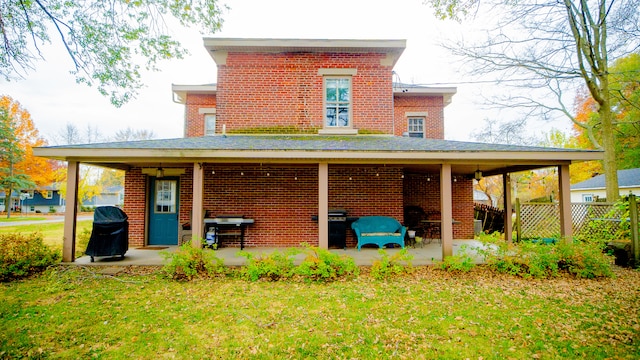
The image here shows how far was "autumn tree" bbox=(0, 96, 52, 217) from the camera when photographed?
82.1 feet

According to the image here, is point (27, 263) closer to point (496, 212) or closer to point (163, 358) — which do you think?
point (163, 358)

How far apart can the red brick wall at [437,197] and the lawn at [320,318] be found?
17.3ft

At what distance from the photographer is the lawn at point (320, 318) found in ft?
12.4

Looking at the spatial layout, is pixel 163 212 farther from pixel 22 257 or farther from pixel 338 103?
pixel 338 103

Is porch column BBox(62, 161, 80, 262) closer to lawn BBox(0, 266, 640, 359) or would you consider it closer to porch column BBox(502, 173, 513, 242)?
lawn BBox(0, 266, 640, 359)

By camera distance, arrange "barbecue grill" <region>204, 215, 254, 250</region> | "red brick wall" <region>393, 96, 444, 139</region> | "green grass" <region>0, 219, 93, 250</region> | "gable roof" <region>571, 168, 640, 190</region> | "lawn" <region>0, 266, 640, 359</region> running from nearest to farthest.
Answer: "lawn" <region>0, 266, 640, 359</region> < "barbecue grill" <region>204, 215, 254, 250</region> < "green grass" <region>0, 219, 93, 250</region> < "red brick wall" <region>393, 96, 444, 139</region> < "gable roof" <region>571, 168, 640, 190</region>

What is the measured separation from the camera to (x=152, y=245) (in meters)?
10.3

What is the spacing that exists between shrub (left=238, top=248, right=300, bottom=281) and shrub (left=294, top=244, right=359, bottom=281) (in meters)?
0.21

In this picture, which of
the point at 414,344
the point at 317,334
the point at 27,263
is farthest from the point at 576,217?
the point at 27,263

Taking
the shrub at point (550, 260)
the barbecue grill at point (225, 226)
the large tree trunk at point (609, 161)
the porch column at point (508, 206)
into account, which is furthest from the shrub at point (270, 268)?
the large tree trunk at point (609, 161)

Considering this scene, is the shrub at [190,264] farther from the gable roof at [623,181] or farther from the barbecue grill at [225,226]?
the gable roof at [623,181]

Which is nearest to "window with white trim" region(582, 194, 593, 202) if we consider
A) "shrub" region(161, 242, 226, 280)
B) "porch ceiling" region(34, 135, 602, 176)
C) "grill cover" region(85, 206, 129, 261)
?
"porch ceiling" region(34, 135, 602, 176)

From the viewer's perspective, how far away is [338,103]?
408 inches

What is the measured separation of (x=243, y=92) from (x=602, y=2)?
46.4 feet
